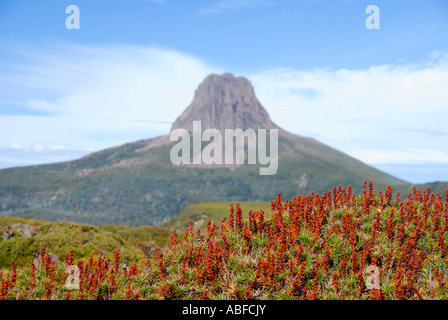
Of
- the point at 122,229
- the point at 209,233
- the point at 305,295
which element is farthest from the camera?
the point at 122,229

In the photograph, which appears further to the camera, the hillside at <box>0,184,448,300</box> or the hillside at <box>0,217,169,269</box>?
the hillside at <box>0,217,169,269</box>

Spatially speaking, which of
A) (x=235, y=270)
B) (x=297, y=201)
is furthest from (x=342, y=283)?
(x=297, y=201)

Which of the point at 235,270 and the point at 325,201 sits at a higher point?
the point at 325,201

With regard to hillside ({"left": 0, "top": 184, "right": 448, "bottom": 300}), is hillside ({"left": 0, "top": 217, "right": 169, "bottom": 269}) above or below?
below

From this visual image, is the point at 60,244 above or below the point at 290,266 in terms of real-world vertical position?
below

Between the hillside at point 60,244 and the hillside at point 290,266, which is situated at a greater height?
the hillside at point 290,266

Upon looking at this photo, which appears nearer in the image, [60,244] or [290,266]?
[290,266]

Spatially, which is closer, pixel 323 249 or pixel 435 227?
pixel 323 249

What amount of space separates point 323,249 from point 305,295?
1857 mm

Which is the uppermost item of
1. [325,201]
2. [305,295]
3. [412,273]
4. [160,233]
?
[325,201]

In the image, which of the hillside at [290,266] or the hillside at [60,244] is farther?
the hillside at [60,244]
